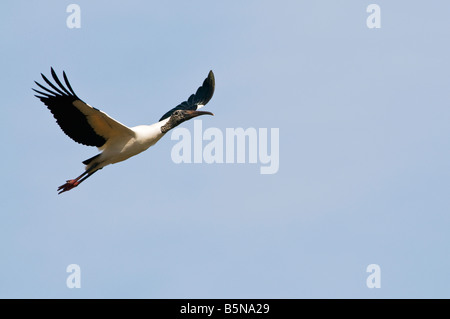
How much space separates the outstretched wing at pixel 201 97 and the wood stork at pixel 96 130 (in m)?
2.45

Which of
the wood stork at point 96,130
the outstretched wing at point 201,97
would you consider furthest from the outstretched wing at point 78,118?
the outstretched wing at point 201,97

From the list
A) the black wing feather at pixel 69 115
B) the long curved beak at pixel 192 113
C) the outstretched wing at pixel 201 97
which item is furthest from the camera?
the outstretched wing at pixel 201 97

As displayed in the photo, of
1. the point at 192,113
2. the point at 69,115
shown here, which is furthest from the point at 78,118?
the point at 192,113

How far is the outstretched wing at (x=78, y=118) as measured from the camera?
1008 inches

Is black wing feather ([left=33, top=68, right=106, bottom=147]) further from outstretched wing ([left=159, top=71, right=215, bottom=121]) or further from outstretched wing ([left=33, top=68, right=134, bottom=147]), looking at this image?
outstretched wing ([left=159, top=71, right=215, bottom=121])

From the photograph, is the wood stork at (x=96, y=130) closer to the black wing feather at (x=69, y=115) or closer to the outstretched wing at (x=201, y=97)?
the black wing feather at (x=69, y=115)

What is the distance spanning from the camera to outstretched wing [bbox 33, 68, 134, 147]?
84.0 feet

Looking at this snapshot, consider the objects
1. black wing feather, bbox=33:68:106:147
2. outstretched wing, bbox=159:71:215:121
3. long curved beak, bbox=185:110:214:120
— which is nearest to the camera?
black wing feather, bbox=33:68:106:147

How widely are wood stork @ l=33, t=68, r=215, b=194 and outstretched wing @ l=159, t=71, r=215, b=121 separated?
2.45 m

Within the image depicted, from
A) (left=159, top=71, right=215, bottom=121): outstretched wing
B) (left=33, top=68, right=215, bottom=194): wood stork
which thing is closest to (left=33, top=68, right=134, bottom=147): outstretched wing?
(left=33, top=68, right=215, bottom=194): wood stork
